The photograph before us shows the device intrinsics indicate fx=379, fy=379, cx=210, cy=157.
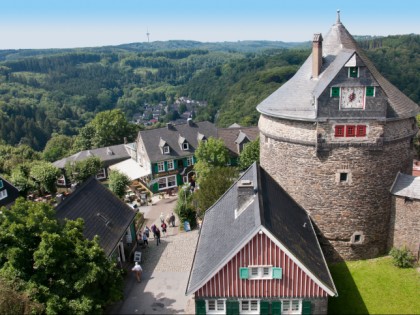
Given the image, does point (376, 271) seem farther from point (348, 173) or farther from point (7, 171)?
point (7, 171)

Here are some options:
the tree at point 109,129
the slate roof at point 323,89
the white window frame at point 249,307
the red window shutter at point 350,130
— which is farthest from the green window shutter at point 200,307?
the tree at point 109,129

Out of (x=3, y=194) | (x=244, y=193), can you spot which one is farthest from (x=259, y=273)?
(x=3, y=194)

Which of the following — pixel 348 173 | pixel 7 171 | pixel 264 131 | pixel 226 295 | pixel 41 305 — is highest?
pixel 264 131

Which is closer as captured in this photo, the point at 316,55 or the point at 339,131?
the point at 339,131

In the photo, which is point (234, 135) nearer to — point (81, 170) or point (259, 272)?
point (81, 170)

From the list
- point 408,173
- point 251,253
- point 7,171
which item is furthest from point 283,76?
point 251,253

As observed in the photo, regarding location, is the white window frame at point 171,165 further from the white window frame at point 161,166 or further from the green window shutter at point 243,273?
the green window shutter at point 243,273
